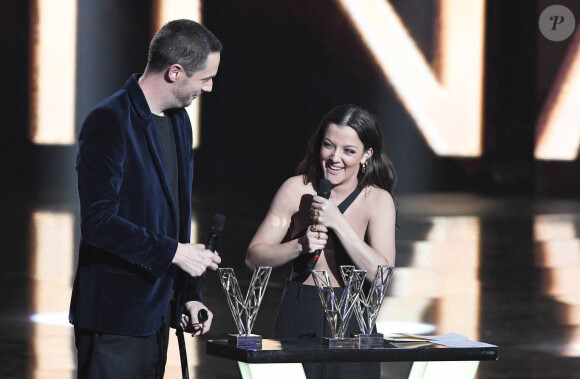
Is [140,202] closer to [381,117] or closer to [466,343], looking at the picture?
[466,343]

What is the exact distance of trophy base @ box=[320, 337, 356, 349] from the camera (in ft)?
7.22

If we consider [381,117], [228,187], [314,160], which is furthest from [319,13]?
[314,160]

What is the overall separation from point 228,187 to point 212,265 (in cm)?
504

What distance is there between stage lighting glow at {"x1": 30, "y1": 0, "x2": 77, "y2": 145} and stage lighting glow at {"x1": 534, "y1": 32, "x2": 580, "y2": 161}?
140 inches

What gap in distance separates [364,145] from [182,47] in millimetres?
672

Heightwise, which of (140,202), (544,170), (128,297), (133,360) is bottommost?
(133,360)

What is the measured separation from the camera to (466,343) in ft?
7.66

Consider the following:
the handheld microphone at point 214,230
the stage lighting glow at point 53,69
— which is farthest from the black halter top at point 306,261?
the stage lighting glow at point 53,69

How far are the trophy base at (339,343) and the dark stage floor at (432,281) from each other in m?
2.27

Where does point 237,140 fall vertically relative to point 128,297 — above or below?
above

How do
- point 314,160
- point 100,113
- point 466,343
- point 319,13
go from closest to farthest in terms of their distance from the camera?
point 100,113 → point 466,343 → point 314,160 → point 319,13

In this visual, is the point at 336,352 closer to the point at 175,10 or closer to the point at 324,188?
the point at 324,188

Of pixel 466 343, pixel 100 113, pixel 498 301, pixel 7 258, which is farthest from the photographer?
pixel 7 258

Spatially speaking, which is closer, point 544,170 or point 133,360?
point 133,360
